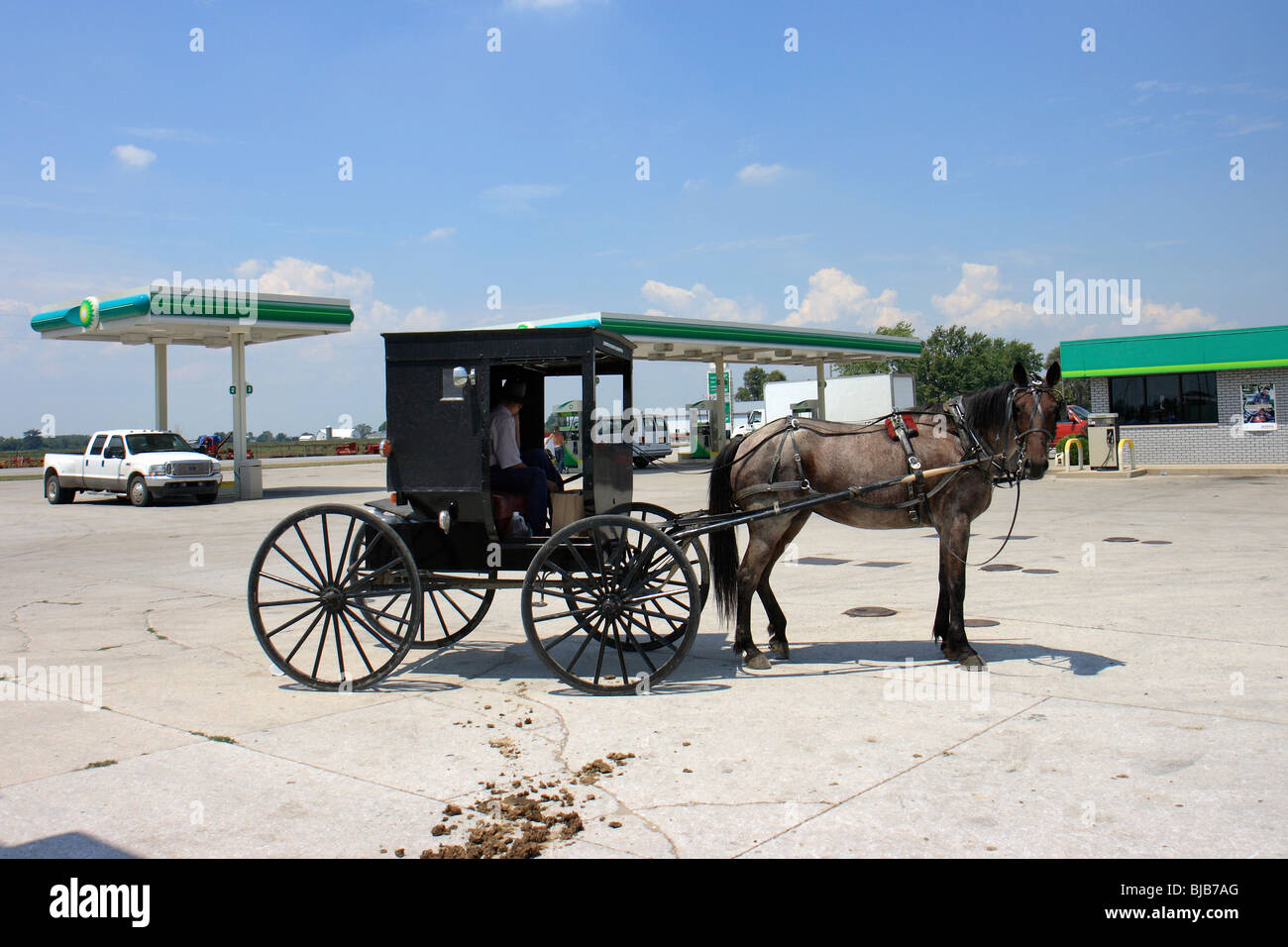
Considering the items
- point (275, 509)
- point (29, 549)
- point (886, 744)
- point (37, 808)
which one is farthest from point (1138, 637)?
point (275, 509)

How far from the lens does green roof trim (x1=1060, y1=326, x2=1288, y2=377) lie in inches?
1101

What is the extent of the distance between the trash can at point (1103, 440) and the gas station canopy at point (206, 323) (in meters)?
23.2

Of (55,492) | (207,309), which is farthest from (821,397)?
(55,492)

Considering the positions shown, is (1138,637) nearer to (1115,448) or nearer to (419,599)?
(419,599)

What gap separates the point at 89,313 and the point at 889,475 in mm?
27726

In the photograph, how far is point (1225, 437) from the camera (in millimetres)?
29203

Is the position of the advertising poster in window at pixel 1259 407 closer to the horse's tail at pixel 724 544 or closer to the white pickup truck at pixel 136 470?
the horse's tail at pixel 724 544

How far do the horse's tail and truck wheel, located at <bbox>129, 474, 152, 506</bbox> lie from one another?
22.6m

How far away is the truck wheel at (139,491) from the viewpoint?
25.5 metres

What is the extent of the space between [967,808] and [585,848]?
5.63ft

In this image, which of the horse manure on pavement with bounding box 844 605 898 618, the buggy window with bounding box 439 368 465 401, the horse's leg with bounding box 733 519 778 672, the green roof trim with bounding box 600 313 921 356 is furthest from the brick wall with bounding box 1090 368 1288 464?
the buggy window with bounding box 439 368 465 401

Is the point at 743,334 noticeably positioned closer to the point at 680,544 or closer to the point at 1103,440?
the point at 1103,440
